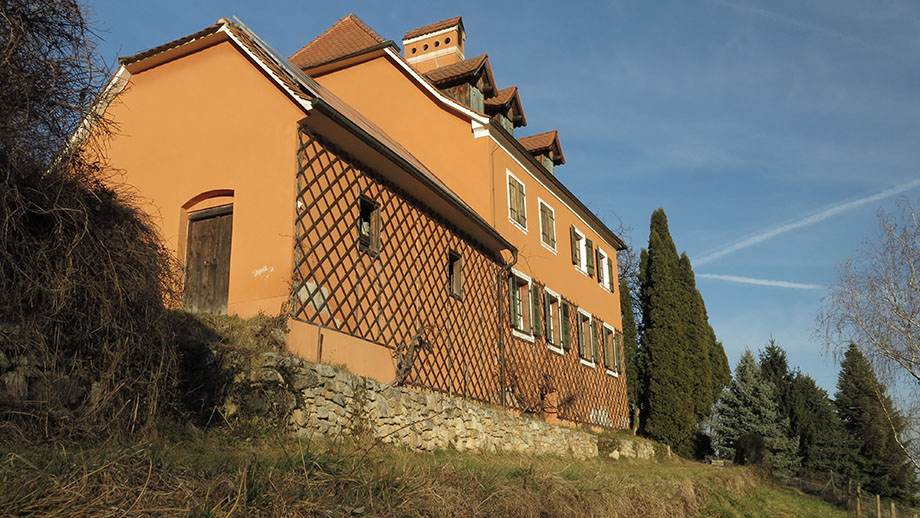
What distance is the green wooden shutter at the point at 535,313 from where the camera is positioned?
1867cm

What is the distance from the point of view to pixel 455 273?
15586mm

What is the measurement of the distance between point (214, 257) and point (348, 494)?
23.6ft

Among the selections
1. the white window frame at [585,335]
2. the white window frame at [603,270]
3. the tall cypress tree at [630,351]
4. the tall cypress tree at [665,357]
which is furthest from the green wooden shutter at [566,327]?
the tall cypress tree at [630,351]

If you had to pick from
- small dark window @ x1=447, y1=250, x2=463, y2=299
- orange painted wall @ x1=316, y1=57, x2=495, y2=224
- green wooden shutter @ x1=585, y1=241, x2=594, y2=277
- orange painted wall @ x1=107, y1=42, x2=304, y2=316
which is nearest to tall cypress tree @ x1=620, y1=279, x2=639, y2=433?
green wooden shutter @ x1=585, y1=241, x2=594, y2=277

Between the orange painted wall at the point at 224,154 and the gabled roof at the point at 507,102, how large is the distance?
363 inches

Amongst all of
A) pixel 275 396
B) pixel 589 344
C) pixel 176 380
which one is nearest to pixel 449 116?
pixel 589 344

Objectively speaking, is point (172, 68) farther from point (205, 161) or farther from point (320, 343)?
point (320, 343)

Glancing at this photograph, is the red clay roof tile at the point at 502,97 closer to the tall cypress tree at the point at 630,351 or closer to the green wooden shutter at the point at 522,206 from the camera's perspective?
the green wooden shutter at the point at 522,206

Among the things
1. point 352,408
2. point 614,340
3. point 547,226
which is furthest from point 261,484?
point 614,340

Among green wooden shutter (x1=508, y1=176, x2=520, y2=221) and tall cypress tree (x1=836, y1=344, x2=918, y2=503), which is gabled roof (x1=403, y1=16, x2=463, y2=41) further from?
tall cypress tree (x1=836, y1=344, x2=918, y2=503)

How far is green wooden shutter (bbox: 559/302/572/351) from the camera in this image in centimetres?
2045

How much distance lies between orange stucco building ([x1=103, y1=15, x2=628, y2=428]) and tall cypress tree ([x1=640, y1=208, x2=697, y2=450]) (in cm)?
461

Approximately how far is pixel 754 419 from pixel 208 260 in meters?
24.5

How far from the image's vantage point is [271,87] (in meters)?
11.8
